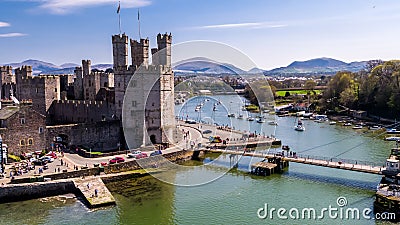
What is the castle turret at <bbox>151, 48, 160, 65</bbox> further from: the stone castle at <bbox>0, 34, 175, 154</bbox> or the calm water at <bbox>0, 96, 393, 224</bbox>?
the calm water at <bbox>0, 96, 393, 224</bbox>

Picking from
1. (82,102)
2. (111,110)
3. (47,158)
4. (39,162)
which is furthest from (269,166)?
(82,102)

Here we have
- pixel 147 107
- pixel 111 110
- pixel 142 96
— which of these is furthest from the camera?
pixel 111 110

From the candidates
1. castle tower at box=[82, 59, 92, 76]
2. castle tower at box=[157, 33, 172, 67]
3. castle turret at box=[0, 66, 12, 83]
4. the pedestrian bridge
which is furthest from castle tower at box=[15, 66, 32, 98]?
the pedestrian bridge

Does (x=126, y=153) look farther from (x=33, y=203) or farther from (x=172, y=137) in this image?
(x=33, y=203)

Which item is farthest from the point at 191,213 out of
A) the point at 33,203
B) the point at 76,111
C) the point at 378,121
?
the point at 378,121

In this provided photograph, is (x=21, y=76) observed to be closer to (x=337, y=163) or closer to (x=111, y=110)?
(x=111, y=110)

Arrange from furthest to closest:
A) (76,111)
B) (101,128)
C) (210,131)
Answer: (210,131) → (76,111) → (101,128)

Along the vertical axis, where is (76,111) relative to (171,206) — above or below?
above
